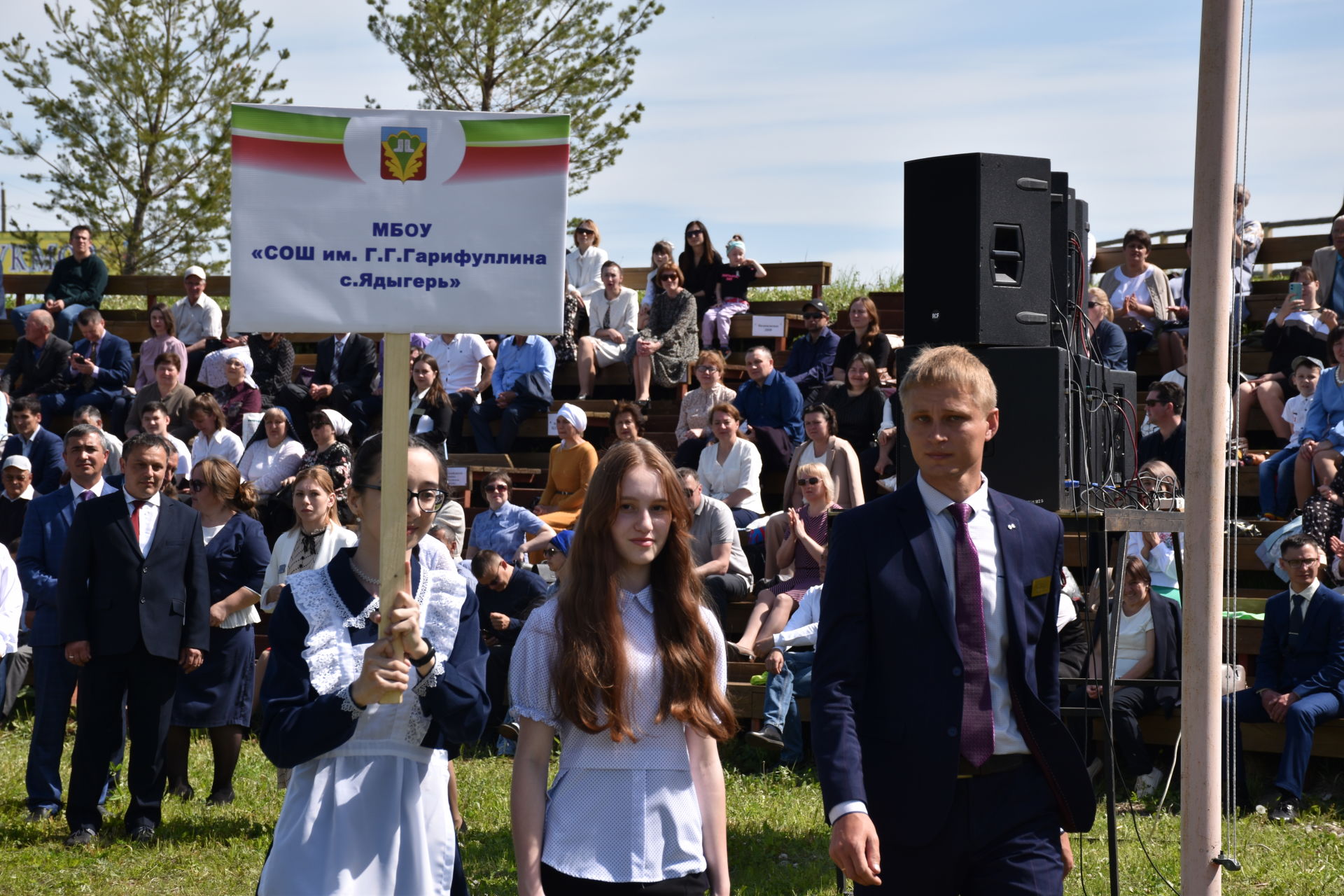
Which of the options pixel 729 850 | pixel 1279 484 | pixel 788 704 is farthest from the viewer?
pixel 1279 484

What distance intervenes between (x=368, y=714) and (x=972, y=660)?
1.30 m

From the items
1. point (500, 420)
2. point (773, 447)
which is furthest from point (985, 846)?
point (500, 420)

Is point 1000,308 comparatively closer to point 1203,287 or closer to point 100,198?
point 1203,287

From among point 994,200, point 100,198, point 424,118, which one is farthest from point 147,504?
point 100,198

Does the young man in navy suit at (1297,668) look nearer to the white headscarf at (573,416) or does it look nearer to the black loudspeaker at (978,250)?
the black loudspeaker at (978,250)

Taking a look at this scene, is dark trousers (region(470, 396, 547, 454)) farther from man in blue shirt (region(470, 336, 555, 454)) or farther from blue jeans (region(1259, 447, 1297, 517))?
blue jeans (region(1259, 447, 1297, 517))

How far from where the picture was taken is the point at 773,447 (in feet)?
39.4

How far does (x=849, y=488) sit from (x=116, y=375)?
8.89 meters

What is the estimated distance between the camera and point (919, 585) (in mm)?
3043

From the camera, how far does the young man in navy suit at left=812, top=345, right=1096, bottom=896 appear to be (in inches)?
117

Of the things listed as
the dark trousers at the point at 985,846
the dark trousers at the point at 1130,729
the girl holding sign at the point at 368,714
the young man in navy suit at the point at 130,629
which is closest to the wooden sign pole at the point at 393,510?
the girl holding sign at the point at 368,714

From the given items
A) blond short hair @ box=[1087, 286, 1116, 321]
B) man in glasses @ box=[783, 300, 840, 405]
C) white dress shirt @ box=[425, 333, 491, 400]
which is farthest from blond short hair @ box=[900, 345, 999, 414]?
white dress shirt @ box=[425, 333, 491, 400]

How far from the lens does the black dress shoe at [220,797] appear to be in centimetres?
788

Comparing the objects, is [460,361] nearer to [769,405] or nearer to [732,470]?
[769,405]
